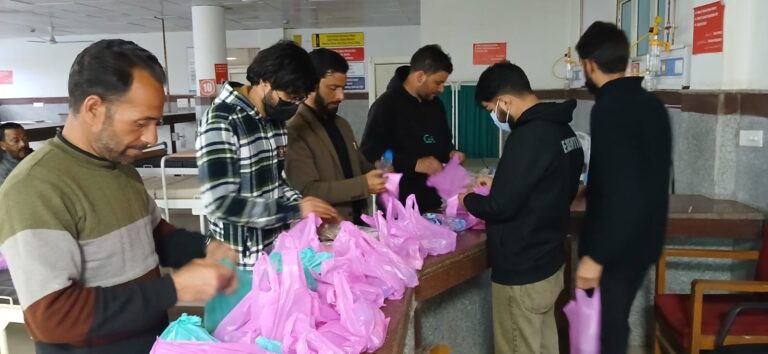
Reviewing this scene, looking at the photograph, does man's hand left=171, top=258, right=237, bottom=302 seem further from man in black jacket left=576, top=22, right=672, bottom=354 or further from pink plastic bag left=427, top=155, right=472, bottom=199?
pink plastic bag left=427, top=155, right=472, bottom=199

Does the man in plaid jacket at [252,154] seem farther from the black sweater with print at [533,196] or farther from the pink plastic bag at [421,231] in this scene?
the black sweater with print at [533,196]

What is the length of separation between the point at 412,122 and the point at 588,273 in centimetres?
107

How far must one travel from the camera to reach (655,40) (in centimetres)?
322

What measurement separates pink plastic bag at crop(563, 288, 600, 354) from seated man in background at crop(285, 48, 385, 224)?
82cm

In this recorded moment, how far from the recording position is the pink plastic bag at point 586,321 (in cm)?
199

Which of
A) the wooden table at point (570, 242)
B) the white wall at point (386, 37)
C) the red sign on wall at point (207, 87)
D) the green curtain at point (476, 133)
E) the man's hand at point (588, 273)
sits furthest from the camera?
the white wall at point (386, 37)

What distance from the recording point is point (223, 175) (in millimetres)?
1507

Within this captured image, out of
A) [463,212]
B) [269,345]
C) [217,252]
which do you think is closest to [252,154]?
[217,252]

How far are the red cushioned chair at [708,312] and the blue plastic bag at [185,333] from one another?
5.94 feet

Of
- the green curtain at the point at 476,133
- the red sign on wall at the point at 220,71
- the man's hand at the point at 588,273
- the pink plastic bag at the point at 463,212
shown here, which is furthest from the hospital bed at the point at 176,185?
the green curtain at the point at 476,133

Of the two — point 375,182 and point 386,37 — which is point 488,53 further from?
point 375,182

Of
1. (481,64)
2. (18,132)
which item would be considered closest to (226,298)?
(18,132)

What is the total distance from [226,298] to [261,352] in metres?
0.15

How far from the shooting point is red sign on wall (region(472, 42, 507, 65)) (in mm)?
5883
